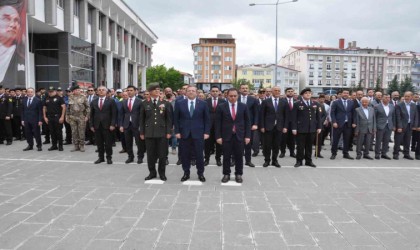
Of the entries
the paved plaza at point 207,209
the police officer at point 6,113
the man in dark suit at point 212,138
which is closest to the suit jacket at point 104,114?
the paved plaza at point 207,209

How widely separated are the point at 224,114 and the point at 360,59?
104061mm

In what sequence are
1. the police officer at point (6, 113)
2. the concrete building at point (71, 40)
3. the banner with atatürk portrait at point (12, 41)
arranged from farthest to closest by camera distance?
the concrete building at point (71, 40), the banner with atatürk portrait at point (12, 41), the police officer at point (6, 113)

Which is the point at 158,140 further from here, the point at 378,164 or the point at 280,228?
the point at 378,164

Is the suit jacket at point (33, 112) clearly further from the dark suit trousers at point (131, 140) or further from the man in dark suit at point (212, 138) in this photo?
the man in dark suit at point (212, 138)

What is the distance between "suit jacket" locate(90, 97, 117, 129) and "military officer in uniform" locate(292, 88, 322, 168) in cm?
464

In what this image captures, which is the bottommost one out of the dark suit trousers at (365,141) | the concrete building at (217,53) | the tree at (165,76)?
the dark suit trousers at (365,141)

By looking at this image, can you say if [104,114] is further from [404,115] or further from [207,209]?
[404,115]

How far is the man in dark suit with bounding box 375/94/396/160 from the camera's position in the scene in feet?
33.1

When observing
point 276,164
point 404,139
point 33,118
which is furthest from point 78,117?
point 404,139

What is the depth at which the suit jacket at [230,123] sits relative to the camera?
22.3 ft

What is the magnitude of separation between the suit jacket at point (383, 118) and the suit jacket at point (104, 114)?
763 cm

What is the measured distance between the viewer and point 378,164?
30.1ft

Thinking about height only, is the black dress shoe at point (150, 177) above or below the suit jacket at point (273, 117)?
below

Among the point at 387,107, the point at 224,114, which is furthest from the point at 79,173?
the point at 387,107
